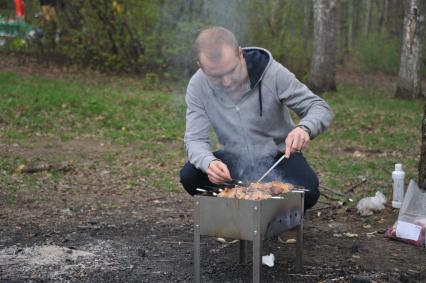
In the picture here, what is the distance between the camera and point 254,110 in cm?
435

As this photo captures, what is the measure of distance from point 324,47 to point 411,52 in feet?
6.98

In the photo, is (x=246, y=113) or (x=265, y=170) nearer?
(x=246, y=113)

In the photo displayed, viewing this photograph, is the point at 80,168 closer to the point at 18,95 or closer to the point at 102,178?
the point at 102,178

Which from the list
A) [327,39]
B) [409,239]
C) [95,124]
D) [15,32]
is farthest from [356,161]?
[15,32]

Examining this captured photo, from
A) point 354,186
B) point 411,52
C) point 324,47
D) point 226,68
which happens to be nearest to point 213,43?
point 226,68

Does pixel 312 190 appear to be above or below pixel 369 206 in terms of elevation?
A: above

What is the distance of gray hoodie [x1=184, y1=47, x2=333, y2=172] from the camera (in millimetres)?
4254

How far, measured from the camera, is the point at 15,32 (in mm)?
18203

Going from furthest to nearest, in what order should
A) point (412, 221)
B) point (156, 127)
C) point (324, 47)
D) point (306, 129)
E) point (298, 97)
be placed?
point (324, 47) < point (156, 127) < point (412, 221) < point (298, 97) < point (306, 129)

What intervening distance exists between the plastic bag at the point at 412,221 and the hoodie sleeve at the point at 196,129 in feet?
5.18

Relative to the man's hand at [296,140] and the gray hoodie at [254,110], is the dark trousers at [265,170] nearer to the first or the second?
the gray hoodie at [254,110]

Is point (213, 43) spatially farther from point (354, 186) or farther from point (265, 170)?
point (354, 186)

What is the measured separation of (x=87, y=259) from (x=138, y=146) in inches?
196

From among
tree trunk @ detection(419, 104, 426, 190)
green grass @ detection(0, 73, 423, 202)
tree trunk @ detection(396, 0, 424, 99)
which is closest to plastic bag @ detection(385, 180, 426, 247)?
tree trunk @ detection(419, 104, 426, 190)
